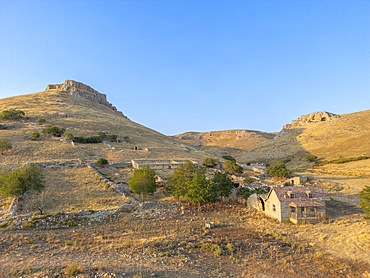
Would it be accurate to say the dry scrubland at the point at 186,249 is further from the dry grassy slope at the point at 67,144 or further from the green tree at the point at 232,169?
the dry grassy slope at the point at 67,144

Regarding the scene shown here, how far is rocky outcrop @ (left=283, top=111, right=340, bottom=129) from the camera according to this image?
4747 inches

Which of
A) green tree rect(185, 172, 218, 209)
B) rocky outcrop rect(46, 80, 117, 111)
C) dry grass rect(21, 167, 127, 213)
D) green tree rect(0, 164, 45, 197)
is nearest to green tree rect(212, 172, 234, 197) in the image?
green tree rect(185, 172, 218, 209)

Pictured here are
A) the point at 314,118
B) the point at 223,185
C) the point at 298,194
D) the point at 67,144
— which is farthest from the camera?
the point at 314,118

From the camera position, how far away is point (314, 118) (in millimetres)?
130125

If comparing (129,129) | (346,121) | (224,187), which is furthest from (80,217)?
(346,121)

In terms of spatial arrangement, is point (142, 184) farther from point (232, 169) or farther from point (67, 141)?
point (67, 141)

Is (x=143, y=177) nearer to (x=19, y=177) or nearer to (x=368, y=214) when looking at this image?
(x=19, y=177)

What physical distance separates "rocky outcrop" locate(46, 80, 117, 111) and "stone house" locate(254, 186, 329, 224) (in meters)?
120

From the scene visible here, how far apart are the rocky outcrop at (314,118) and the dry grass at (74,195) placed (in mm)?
114717

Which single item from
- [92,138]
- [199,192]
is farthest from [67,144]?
[199,192]

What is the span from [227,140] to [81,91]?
3540 inches

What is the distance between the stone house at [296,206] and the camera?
23.5m

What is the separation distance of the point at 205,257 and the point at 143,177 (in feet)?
47.1

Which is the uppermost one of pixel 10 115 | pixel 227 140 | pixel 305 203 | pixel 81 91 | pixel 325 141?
pixel 81 91
